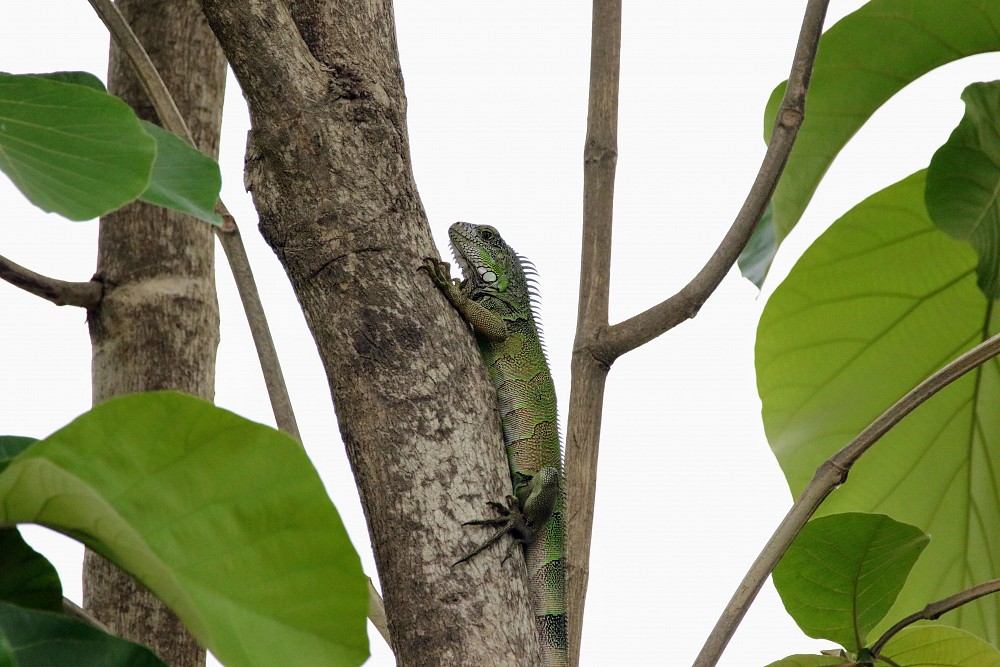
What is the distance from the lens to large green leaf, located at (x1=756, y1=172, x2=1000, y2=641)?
6.31ft

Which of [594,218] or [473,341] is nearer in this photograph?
[473,341]

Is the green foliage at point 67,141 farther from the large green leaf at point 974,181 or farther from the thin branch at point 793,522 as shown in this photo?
the large green leaf at point 974,181

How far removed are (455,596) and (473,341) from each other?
378 millimetres

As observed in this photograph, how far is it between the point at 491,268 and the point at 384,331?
52.6 inches

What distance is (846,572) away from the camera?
1.38m

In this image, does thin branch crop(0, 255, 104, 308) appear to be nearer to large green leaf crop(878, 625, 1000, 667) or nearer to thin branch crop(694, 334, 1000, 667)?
thin branch crop(694, 334, 1000, 667)

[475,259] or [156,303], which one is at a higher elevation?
[475,259]

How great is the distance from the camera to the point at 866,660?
4.57ft

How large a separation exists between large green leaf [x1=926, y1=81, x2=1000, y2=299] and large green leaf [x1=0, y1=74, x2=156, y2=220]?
1396mm

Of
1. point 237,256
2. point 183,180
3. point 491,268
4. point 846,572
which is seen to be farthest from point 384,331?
point 491,268

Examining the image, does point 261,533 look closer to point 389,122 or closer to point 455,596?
point 455,596

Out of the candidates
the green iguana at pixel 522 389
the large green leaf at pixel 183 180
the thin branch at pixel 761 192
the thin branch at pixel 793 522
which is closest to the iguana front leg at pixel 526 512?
the green iguana at pixel 522 389

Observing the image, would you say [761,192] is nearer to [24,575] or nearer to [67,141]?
[67,141]

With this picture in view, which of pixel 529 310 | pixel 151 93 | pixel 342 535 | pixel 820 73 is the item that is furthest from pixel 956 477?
pixel 151 93
